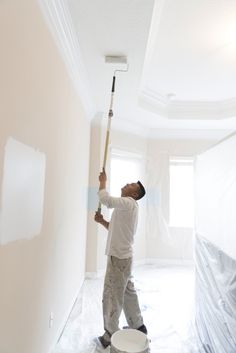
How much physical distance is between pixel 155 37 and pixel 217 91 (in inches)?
63.9

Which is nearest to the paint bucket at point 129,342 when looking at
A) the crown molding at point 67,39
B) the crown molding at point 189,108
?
the crown molding at point 67,39

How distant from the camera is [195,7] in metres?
2.06

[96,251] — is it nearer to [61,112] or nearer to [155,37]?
[61,112]

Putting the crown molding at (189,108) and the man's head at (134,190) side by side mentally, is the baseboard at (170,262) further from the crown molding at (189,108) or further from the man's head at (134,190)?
the man's head at (134,190)

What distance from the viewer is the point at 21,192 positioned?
4.58ft

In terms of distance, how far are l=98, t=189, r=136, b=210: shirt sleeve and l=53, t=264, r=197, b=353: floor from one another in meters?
1.16

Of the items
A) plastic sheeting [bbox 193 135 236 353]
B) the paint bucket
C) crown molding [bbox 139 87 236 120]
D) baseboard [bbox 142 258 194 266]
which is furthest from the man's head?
baseboard [bbox 142 258 194 266]

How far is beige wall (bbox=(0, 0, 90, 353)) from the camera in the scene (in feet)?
4.00

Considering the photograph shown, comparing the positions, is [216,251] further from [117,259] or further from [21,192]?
[21,192]

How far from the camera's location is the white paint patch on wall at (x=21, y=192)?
3.96 feet

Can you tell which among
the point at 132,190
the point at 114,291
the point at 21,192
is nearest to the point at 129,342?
the point at 114,291

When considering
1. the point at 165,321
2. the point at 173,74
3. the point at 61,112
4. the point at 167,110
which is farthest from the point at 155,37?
the point at 165,321

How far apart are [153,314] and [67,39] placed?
9.04 feet

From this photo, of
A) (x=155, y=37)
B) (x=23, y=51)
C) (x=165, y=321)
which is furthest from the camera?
Answer: (x=165, y=321)
